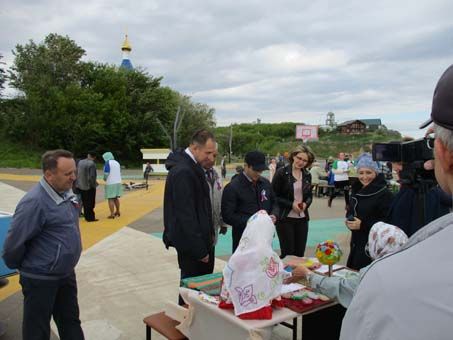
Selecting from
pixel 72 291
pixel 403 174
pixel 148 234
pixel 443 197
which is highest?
pixel 403 174

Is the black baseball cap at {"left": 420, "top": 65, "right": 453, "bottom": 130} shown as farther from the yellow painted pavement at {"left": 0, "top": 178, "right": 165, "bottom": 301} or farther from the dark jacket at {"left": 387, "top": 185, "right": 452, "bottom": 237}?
the yellow painted pavement at {"left": 0, "top": 178, "right": 165, "bottom": 301}

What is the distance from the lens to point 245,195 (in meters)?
4.59

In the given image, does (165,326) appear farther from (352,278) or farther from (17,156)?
(17,156)

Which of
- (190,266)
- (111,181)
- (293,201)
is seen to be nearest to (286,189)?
(293,201)

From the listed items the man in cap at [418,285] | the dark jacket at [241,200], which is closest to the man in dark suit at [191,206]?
the dark jacket at [241,200]

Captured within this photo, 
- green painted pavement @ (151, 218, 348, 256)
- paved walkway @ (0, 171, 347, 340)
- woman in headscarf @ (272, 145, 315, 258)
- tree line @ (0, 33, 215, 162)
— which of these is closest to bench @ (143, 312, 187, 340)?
paved walkway @ (0, 171, 347, 340)

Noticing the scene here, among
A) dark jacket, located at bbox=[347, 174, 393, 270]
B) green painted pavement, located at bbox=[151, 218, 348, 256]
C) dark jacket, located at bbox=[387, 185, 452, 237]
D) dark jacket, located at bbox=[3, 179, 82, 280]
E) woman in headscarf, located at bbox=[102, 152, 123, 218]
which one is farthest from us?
woman in headscarf, located at bbox=[102, 152, 123, 218]

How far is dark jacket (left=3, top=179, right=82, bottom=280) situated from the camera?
287 cm

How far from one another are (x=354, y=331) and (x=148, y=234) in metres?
8.18

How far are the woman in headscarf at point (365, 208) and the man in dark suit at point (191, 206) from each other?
149cm

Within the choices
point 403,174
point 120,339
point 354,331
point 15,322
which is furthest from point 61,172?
point 354,331

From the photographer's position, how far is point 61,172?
3.10 metres

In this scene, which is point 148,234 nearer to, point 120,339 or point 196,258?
point 120,339

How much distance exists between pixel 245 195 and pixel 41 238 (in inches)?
89.5
